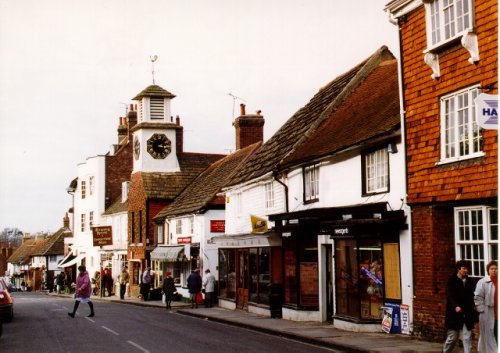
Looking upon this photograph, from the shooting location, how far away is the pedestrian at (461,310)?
46.0ft

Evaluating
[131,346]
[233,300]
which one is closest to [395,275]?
[131,346]

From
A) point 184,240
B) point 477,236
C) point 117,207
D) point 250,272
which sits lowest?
point 250,272

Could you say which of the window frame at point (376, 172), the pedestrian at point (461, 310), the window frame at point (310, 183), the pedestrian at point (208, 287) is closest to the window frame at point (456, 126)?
Answer: the window frame at point (376, 172)

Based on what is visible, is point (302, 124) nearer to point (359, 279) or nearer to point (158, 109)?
point (359, 279)

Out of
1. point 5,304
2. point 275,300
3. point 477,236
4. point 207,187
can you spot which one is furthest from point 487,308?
point 207,187

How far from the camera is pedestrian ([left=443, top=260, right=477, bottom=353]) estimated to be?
14008mm

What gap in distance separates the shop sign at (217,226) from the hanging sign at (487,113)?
29.3 meters

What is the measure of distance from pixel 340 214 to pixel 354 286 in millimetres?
2031

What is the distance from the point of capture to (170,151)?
5122 centimetres

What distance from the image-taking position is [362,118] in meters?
23.6

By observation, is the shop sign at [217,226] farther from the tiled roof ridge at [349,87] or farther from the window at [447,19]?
the window at [447,19]

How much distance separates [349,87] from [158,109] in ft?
80.4

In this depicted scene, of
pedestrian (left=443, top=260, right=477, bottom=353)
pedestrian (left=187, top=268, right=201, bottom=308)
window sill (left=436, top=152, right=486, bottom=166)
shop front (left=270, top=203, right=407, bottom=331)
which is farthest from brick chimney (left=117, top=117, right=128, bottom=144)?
pedestrian (left=443, top=260, right=477, bottom=353)

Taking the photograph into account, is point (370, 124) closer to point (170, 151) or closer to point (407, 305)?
point (407, 305)
